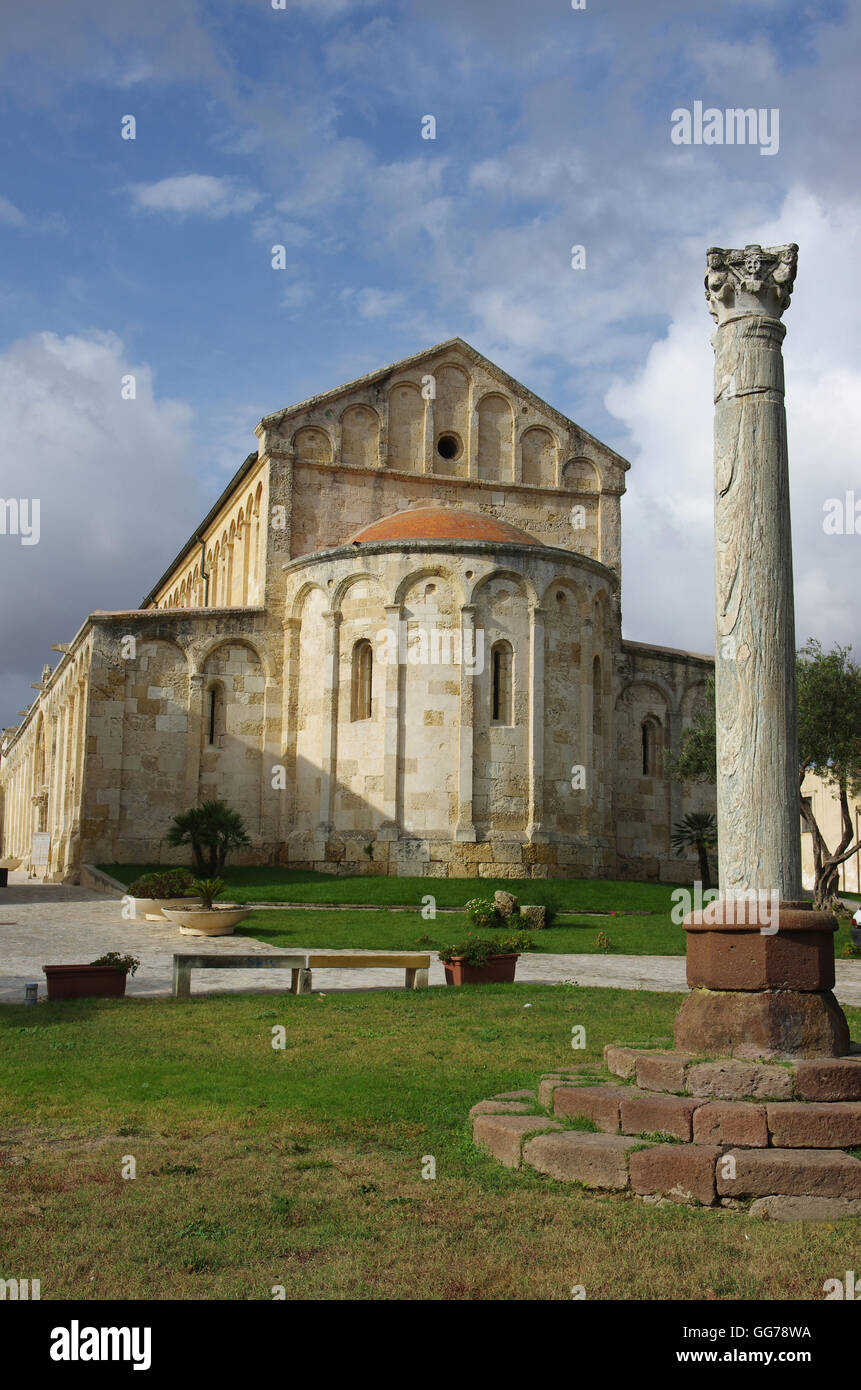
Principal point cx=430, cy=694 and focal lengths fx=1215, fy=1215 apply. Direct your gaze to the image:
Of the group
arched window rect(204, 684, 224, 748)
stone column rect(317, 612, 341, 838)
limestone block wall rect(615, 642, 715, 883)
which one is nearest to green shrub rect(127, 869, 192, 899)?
stone column rect(317, 612, 341, 838)

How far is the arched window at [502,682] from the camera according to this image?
93.7 ft

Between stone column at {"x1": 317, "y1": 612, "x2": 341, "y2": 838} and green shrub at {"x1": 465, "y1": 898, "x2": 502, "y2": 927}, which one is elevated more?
stone column at {"x1": 317, "y1": 612, "x2": 341, "y2": 838}

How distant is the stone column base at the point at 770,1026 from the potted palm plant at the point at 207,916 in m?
13.2

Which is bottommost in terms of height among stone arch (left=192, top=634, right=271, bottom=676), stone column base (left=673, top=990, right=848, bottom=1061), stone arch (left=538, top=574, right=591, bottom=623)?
stone column base (left=673, top=990, right=848, bottom=1061)

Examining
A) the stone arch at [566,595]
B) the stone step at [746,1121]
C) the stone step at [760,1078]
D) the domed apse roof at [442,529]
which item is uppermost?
the domed apse roof at [442,529]

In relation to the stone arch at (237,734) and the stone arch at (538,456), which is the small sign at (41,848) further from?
the stone arch at (538,456)

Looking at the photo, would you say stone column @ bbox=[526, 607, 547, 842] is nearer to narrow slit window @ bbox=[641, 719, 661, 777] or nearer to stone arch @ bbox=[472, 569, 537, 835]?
stone arch @ bbox=[472, 569, 537, 835]

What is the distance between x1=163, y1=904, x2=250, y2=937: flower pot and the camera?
19.5 metres

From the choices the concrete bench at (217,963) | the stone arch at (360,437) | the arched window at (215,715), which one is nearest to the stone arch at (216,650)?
the arched window at (215,715)

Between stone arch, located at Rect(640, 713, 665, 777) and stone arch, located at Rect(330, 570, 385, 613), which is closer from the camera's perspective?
stone arch, located at Rect(330, 570, 385, 613)

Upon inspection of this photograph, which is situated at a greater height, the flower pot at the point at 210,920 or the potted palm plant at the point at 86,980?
the flower pot at the point at 210,920

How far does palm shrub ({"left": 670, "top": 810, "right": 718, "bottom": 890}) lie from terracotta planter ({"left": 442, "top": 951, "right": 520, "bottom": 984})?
645 inches

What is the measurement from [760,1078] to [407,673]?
2201cm
